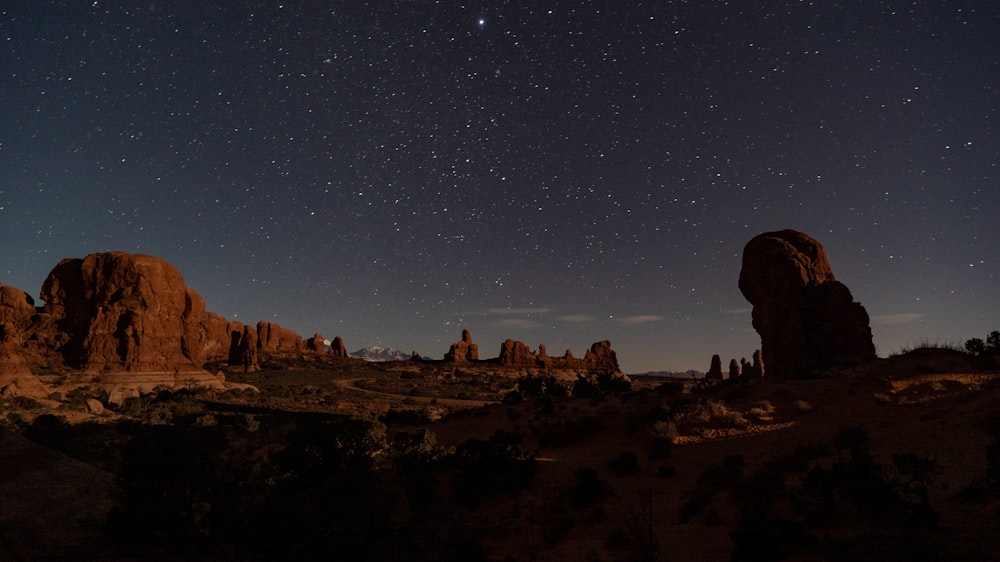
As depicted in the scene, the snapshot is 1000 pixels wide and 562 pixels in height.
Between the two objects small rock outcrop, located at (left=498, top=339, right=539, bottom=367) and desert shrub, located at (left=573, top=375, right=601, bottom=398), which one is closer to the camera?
desert shrub, located at (left=573, top=375, right=601, bottom=398)

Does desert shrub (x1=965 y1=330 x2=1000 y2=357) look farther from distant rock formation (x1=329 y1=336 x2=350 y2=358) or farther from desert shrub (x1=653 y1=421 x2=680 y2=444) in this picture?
distant rock formation (x1=329 y1=336 x2=350 y2=358)

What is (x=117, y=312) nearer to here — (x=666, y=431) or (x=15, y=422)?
(x=15, y=422)

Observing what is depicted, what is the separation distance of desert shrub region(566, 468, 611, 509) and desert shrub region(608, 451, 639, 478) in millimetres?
1332

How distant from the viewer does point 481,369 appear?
104m

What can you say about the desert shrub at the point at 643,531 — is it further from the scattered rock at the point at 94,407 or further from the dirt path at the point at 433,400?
the scattered rock at the point at 94,407

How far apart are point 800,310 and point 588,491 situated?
30.2 m

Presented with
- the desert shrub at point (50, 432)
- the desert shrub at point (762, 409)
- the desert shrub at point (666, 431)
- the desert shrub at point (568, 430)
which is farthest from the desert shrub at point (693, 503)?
the desert shrub at point (50, 432)

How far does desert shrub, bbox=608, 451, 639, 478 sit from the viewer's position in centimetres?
1711

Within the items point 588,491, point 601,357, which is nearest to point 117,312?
point 588,491

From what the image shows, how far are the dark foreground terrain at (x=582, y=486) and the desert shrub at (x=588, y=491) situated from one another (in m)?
0.09

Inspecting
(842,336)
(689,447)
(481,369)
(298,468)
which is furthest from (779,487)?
(481,369)

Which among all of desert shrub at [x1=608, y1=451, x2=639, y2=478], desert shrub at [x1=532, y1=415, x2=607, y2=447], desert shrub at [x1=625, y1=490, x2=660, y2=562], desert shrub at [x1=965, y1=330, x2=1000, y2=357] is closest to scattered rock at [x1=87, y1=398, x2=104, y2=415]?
desert shrub at [x1=532, y1=415, x2=607, y2=447]

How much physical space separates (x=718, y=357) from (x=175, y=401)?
106316 millimetres

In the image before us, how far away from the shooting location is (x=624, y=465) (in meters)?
17.4
